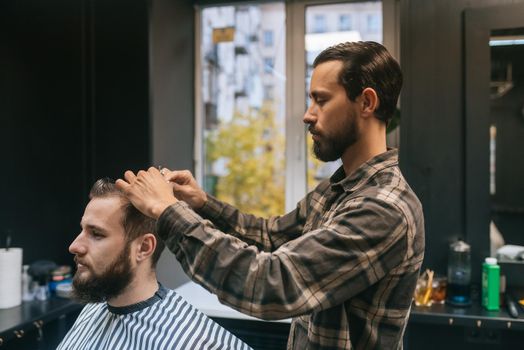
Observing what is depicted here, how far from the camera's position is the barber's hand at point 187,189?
156 centimetres

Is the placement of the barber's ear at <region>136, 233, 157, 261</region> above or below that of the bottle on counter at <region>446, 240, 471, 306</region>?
above

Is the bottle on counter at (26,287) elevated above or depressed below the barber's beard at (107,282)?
below

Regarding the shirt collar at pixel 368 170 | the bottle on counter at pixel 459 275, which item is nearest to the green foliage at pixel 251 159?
the bottle on counter at pixel 459 275

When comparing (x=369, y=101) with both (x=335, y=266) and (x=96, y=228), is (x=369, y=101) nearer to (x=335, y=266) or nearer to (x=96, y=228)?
(x=335, y=266)

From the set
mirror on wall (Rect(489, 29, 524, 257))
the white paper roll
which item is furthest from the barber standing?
the white paper roll

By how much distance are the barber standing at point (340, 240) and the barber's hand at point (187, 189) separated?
11cm

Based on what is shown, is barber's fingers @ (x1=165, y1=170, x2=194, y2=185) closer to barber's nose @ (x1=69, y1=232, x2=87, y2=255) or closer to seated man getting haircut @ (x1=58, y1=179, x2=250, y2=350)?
seated man getting haircut @ (x1=58, y1=179, x2=250, y2=350)

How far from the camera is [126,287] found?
1.65m

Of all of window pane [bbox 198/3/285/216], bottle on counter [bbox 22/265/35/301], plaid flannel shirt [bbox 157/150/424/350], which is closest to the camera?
plaid flannel shirt [bbox 157/150/424/350]

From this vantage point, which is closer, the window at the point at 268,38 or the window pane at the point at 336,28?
the window pane at the point at 336,28

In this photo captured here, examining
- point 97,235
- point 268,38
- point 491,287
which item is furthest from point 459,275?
point 268,38

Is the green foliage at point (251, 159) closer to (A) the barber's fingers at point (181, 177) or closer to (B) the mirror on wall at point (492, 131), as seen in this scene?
(B) the mirror on wall at point (492, 131)

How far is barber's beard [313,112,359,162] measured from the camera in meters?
1.28

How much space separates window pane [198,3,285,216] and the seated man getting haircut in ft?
4.75
